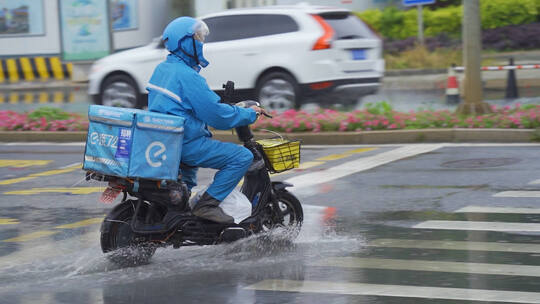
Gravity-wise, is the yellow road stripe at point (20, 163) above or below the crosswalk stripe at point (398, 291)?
above

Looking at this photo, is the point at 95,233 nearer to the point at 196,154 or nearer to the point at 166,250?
the point at 166,250

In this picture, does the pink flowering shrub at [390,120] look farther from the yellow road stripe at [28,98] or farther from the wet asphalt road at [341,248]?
the yellow road stripe at [28,98]

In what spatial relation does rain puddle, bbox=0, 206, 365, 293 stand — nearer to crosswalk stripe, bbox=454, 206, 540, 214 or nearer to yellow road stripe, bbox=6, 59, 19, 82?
crosswalk stripe, bbox=454, 206, 540, 214

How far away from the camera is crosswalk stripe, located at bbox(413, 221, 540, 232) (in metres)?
7.72

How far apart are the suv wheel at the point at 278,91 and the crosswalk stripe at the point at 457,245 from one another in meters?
8.59

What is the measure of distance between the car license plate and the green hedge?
14632mm

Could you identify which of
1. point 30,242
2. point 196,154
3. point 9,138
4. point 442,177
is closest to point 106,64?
point 9,138

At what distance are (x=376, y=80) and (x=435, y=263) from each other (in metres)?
9.99

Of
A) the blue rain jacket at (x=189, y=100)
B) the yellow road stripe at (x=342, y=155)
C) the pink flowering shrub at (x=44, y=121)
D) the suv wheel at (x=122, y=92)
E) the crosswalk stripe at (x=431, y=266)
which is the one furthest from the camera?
the suv wheel at (x=122, y=92)

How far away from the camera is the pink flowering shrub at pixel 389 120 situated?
1359cm

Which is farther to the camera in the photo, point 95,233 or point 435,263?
point 95,233

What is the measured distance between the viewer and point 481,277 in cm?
623

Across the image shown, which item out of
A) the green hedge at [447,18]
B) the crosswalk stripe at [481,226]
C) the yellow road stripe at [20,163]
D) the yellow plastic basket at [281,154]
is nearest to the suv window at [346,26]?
the yellow road stripe at [20,163]

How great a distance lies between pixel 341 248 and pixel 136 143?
1796 millimetres
